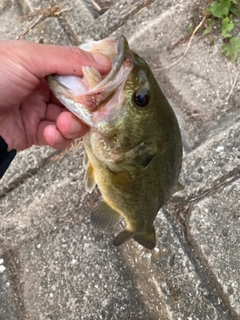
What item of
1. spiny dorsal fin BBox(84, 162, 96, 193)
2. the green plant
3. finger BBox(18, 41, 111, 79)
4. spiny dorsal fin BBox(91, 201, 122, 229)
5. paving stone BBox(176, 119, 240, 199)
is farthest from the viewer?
the green plant

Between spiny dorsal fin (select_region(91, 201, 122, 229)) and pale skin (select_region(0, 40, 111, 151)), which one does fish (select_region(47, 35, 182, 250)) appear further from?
spiny dorsal fin (select_region(91, 201, 122, 229))

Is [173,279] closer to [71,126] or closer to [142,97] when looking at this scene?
[71,126]

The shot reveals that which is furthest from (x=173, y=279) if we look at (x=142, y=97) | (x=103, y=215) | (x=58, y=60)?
(x=58, y=60)

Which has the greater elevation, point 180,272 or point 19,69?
point 19,69

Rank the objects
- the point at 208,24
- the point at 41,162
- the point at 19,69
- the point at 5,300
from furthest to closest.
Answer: the point at 208,24 → the point at 41,162 → the point at 5,300 → the point at 19,69

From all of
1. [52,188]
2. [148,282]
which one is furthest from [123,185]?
[52,188]

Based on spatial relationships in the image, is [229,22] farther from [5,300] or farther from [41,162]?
[5,300]

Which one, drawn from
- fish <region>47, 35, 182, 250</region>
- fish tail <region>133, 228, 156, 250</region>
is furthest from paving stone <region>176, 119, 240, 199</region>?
fish <region>47, 35, 182, 250</region>
